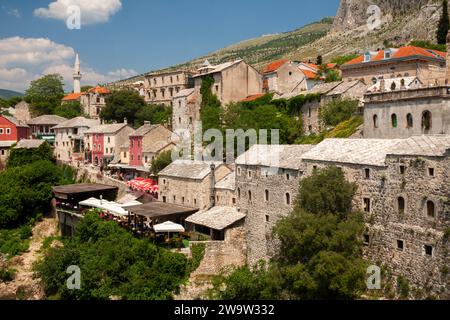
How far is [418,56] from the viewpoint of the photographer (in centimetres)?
4644

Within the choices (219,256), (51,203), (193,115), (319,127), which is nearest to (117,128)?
(193,115)

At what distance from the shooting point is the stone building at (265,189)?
1152 inches

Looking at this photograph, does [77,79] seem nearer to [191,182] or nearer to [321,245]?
[191,182]

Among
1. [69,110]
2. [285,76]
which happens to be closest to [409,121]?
[285,76]

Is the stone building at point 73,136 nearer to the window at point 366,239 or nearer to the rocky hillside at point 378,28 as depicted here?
the window at point 366,239

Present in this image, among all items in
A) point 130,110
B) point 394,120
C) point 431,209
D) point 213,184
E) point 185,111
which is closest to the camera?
point 431,209

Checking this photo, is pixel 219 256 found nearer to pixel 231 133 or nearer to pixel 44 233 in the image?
pixel 231 133

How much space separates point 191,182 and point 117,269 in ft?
30.7

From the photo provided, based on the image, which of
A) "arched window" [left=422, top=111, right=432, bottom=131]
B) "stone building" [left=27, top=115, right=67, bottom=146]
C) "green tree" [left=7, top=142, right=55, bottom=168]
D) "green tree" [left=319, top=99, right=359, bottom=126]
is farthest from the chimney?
"stone building" [left=27, top=115, right=67, bottom=146]

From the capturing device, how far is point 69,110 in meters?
81.0

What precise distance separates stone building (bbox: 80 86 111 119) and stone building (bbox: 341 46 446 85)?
155ft

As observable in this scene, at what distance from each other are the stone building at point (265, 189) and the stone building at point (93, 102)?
54077mm

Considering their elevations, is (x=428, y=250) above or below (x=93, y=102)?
below

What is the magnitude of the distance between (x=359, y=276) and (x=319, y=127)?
73.0ft
